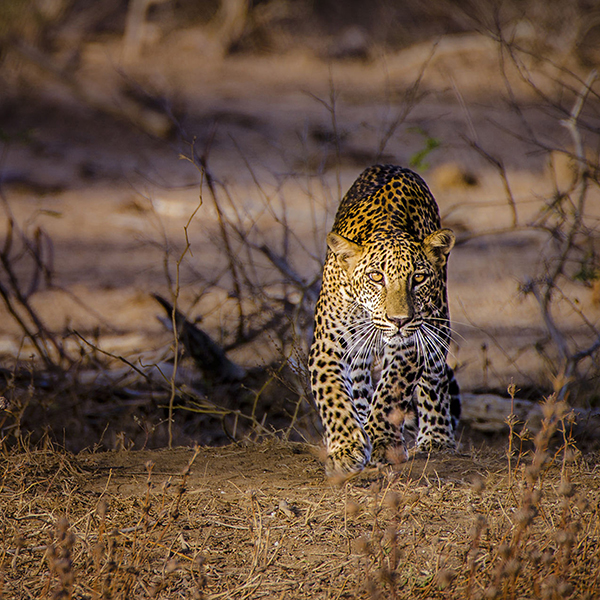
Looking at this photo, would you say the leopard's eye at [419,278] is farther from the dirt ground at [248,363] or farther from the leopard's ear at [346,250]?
the dirt ground at [248,363]

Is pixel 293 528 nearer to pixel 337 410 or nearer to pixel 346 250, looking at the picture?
pixel 337 410

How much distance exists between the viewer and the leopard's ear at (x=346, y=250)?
5.34 metres

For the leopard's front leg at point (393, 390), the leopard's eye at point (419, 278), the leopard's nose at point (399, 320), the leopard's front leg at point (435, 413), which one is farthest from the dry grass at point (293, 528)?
the leopard's eye at point (419, 278)

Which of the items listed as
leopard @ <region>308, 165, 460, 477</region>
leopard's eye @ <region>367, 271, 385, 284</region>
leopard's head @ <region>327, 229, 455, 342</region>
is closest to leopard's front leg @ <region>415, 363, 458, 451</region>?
leopard @ <region>308, 165, 460, 477</region>

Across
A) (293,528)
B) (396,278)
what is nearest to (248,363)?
(396,278)

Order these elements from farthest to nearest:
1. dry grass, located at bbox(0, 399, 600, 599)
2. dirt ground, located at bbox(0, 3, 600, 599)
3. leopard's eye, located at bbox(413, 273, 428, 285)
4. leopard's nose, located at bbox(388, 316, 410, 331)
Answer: leopard's eye, located at bbox(413, 273, 428, 285) → leopard's nose, located at bbox(388, 316, 410, 331) → dirt ground, located at bbox(0, 3, 600, 599) → dry grass, located at bbox(0, 399, 600, 599)

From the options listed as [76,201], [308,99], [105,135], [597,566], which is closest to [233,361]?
[597,566]

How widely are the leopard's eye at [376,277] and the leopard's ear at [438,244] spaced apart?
464 millimetres

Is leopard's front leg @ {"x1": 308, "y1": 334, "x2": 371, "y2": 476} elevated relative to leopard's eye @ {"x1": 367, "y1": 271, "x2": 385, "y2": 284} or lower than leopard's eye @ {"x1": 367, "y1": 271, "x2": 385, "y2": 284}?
lower

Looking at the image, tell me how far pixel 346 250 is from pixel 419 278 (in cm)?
50

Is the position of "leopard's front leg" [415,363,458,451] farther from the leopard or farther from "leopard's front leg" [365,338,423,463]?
"leopard's front leg" [365,338,423,463]

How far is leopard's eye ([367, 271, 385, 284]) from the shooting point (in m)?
5.13

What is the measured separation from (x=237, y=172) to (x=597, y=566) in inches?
497

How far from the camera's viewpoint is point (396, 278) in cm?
508
